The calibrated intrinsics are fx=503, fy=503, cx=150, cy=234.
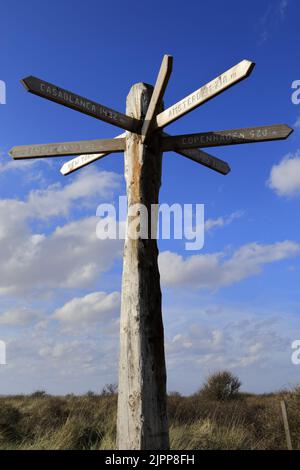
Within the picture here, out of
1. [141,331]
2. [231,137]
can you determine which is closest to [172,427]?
[141,331]

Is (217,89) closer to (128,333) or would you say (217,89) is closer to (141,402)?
(128,333)

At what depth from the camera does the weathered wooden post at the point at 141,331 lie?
521 cm

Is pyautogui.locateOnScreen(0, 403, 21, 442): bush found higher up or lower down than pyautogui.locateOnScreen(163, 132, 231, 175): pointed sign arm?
lower down

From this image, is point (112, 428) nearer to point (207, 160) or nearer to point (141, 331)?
point (141, 331)

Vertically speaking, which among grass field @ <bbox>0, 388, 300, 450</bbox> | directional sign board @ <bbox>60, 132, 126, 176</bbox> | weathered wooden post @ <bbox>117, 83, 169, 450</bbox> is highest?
directional sign board @ <bbox>60, 132, 126, 176</bbox>

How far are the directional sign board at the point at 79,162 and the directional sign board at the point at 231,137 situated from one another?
891mm

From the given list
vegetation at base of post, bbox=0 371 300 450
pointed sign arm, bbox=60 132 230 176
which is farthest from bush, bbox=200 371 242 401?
pointed sign arm, bbox=60 132 230 176

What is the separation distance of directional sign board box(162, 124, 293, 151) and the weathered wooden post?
1.10 feet

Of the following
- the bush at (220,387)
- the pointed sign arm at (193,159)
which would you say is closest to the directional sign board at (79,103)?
the pointed sign arm at (193,159)

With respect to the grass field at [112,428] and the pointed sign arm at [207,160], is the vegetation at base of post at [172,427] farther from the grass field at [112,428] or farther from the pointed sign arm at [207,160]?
the pointed sign arm at [207,160]

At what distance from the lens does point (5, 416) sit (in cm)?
1165

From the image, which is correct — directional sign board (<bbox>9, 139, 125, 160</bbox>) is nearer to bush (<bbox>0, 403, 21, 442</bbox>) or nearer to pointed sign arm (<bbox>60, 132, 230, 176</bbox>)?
pointed sign arm (<bbox>60, 132, 230, 176</bbox>)

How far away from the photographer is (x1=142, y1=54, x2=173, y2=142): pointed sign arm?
5568 millimetres

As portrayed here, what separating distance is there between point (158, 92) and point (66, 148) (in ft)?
4.87
